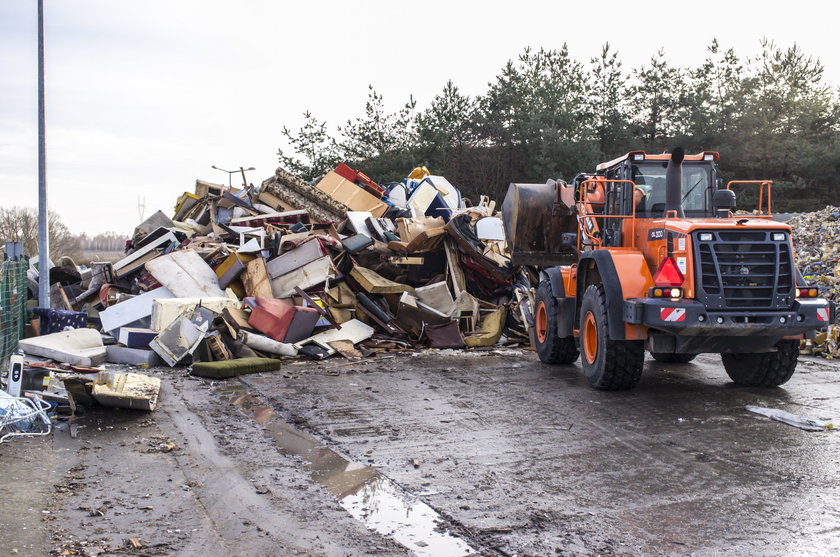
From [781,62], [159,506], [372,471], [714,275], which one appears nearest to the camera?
[159,506]

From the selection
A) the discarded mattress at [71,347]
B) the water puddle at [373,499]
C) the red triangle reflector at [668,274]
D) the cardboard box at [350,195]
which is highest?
the cardboard box at [350,195]

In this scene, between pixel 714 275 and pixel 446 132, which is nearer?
pixel 714 275

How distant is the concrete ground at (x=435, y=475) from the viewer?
4484 mm

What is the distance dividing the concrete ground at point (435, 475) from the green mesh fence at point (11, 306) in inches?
98.9

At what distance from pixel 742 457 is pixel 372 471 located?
3023 mm

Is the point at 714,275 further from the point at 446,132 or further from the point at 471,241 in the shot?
the point at 446,132

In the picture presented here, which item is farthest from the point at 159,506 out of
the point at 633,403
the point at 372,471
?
the point at 633,403

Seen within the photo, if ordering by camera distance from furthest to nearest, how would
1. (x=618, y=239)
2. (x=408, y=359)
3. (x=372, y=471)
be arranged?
(x=408, y=359) < (x=618, y=239) < (x=372, y=471)

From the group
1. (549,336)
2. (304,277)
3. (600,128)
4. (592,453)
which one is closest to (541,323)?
(549,336)

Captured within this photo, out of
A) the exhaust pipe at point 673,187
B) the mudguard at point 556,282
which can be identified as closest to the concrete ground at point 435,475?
the mudguard at point 556,282

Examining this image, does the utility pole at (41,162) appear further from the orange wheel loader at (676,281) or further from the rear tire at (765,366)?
the rear tire at (765,366)

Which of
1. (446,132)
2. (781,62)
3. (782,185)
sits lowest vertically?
(782,185)

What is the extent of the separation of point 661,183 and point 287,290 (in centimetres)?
681

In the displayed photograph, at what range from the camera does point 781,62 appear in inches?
1232
